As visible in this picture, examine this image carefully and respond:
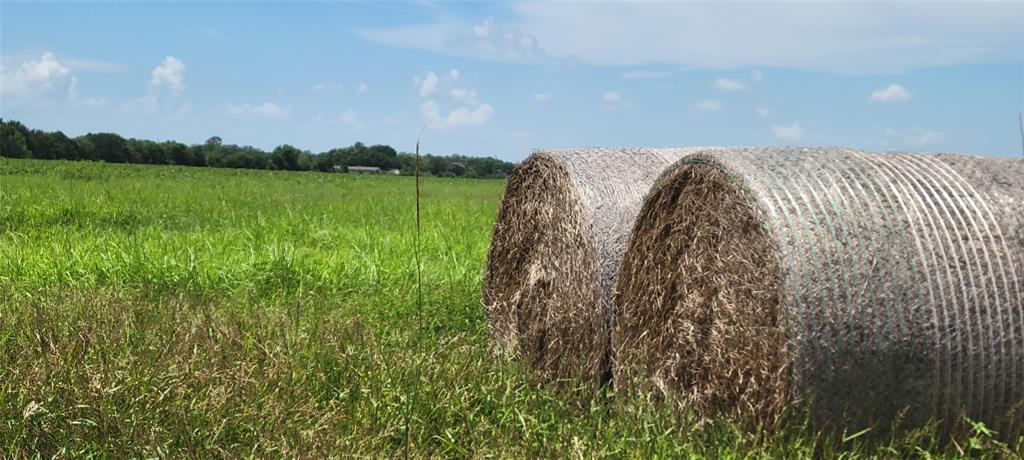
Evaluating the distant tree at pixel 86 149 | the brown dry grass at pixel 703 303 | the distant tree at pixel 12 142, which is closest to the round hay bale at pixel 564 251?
the brown dry grass at pixel 703 303

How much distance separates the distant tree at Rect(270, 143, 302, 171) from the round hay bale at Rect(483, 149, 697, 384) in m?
44.5

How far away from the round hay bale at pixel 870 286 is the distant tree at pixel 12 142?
38366 mm

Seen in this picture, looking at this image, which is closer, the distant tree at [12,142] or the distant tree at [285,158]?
the distant tree at [12,142]

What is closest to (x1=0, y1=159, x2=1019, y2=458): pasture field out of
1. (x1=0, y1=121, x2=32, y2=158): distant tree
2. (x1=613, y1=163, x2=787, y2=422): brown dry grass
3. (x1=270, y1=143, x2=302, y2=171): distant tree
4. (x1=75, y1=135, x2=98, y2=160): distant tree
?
(x1=613, y1=163, x2=787, y2=422): brown dry grass

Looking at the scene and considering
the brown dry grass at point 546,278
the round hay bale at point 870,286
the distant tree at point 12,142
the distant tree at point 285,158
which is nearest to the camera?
the round hay bale at point 870,286

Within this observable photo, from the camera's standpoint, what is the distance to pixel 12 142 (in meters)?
37.8

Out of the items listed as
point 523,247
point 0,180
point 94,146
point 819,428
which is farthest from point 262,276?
point 94,146

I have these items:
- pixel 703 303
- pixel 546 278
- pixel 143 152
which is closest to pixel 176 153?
pixel 143 152

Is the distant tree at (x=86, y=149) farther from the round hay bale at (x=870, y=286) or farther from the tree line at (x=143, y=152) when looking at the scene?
the round hay bale at (x=870, y=286)

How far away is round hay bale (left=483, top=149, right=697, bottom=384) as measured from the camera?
528 cm

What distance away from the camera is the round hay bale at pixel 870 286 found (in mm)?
3791

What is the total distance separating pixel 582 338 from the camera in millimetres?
5500

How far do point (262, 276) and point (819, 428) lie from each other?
4.98 m

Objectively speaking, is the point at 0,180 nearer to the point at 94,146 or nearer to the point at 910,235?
the point at 910,235
